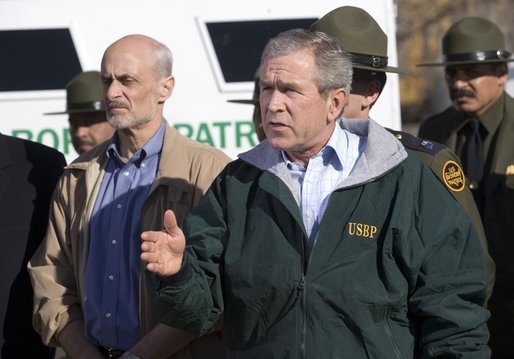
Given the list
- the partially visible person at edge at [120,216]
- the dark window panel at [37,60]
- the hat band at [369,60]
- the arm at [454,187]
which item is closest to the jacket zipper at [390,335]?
the arm at [454,187]

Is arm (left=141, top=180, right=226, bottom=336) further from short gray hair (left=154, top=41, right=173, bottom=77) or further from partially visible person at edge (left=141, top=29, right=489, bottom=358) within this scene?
short gray hair (left=154, top=41, right=173, bottom=77)

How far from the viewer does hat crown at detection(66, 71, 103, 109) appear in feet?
22.8

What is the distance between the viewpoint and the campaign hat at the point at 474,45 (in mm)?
6555

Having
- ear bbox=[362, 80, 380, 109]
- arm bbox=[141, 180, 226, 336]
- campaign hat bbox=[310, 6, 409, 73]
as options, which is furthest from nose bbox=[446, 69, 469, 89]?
arm bbox=[141, 180, 226, 336]

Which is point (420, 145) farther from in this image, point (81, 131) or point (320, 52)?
point (81, 131)

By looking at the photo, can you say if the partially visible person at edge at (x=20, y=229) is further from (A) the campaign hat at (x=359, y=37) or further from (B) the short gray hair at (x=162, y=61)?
(A) the campaign hat at (x=359, y=37)

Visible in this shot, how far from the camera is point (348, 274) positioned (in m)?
3.50

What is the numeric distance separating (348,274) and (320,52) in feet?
2.35

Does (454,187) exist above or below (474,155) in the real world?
above

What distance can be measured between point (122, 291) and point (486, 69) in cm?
295

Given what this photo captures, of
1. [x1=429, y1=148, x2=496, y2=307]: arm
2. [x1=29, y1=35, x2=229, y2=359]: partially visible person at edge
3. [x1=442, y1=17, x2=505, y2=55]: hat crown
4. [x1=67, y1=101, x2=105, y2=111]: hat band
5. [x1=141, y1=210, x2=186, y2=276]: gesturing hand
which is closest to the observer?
[x1=141, y1=210, x2=186, y2=276]: gesturing hand

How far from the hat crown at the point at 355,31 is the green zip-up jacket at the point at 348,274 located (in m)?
0.89

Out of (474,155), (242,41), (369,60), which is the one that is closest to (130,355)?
(369,60)

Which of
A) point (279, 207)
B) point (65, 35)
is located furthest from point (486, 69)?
point (279, 207)
